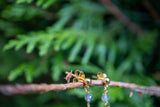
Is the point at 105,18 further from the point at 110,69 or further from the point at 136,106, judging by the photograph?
the point at 136,106

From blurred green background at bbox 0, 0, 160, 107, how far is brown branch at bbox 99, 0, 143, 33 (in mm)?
30

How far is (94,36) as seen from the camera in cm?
106

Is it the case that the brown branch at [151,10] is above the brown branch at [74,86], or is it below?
above

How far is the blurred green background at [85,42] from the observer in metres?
0.96

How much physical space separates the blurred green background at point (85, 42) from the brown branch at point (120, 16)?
3 centimetres

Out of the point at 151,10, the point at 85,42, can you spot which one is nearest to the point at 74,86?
the point at 85,42

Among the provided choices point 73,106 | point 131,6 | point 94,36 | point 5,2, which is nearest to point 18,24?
point 5,2

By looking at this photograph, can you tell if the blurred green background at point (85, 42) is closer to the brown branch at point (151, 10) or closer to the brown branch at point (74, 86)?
the brown branch at point (151, 10)

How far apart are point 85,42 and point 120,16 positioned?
0.22 m

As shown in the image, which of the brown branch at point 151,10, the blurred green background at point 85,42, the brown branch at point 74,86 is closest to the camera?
the brown branch at point 74,86

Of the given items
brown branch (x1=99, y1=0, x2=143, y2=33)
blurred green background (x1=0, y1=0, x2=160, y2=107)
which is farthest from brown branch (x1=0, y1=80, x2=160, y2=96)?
brown branch (x1=99, y1=0, x2=143, y2=33)

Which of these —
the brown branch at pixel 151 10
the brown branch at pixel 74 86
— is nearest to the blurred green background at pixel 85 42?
the brown branch at pixel 151 10

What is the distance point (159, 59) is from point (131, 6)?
0.33m

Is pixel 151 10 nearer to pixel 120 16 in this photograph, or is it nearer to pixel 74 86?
pixel 120 16
